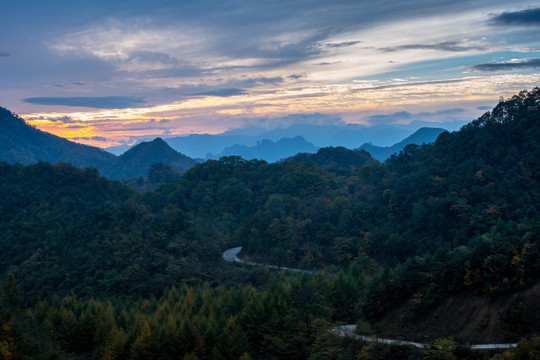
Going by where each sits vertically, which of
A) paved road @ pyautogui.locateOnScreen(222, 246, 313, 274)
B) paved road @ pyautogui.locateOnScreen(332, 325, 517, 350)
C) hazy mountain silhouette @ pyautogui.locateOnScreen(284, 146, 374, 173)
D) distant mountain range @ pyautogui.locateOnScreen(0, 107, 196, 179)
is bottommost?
paved road @ pyautogui.locateOnScreen(222, 246, 313, 274)

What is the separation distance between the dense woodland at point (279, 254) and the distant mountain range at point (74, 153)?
178 ft

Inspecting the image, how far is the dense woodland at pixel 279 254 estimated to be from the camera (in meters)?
17.0

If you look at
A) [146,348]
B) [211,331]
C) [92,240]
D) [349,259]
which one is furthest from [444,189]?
[92,240]

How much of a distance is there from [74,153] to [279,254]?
9893 cm

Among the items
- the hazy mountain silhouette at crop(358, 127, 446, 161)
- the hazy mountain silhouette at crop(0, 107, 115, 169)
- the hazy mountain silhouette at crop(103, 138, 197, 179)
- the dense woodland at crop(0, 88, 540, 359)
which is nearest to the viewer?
the dense woodland at crop(0, 88, 540, 359)

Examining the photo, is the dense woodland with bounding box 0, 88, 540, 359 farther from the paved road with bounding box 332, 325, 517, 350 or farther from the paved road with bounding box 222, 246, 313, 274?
the paved road with bounding box 222, 246, 313, 274

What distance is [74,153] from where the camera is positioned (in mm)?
115688

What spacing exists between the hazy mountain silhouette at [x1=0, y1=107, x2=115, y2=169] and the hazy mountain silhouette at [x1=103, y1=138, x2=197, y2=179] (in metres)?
5.65

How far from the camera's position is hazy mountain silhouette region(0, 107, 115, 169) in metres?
97.7

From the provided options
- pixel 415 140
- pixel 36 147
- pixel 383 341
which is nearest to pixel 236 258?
pixel 383 341

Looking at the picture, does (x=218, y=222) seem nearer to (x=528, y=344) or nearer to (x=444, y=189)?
(x=444, y=189)

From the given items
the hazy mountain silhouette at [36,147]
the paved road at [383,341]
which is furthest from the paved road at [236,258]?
the hazy mountain silhouette at [36,147]

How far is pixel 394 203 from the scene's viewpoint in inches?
1431

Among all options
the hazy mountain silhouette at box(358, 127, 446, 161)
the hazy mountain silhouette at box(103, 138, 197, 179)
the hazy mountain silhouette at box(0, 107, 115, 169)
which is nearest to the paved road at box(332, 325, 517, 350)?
the hazy mountain silhouette at box(103, 138, 197, 179)
